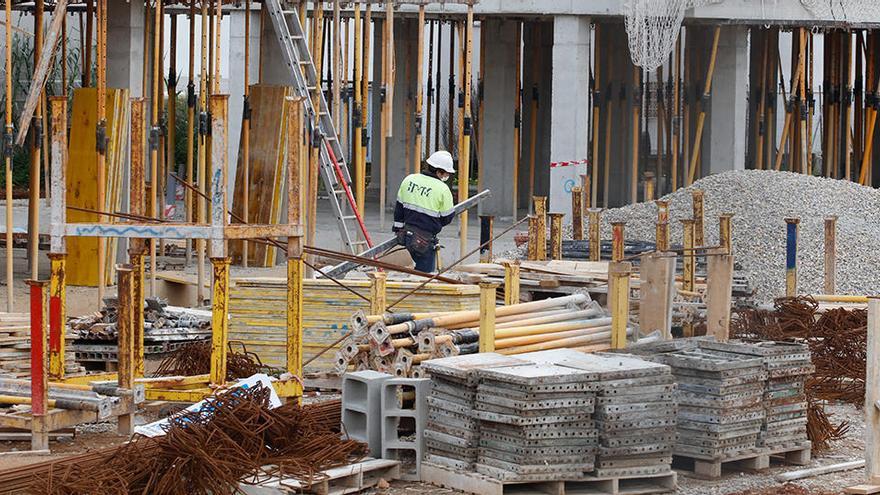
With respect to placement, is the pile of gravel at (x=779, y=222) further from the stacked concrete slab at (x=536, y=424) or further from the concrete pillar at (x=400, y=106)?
the stacked concrete slab at (x=536, y=424)

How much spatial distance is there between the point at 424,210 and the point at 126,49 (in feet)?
19.1

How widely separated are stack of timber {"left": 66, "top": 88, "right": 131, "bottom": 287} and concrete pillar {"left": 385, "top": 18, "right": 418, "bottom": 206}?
37.9 ft

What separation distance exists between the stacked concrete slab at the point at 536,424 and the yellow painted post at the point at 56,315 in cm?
304

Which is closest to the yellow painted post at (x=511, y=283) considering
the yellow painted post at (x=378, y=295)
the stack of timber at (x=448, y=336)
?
the stack of timber at (x=448, y=336)

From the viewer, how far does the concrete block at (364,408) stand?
32.9 ft

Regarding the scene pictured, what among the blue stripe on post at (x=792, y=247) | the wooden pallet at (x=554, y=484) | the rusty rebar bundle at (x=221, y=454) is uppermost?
the blue stripe on post at (x=792, y=247)

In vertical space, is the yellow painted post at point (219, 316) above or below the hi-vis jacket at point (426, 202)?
below

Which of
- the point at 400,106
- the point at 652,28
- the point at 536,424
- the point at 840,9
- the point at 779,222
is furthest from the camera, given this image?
the point at 400,106

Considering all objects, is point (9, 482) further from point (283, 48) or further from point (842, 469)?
point (283, 48)

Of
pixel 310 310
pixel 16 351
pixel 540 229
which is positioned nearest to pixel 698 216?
pixel 540 229

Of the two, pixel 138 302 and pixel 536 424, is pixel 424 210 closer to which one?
pixel 138 302

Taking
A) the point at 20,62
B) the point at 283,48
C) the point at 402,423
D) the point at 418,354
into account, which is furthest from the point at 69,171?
the point at 20,62

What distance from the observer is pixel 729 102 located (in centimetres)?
2703

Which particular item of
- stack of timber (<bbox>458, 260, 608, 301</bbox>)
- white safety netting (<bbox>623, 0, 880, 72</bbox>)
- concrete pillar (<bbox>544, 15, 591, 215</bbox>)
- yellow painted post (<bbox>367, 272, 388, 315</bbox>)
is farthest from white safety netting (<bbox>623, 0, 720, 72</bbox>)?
yellow painted post (<bbox>367, 272, 388, 315</bbox>)
